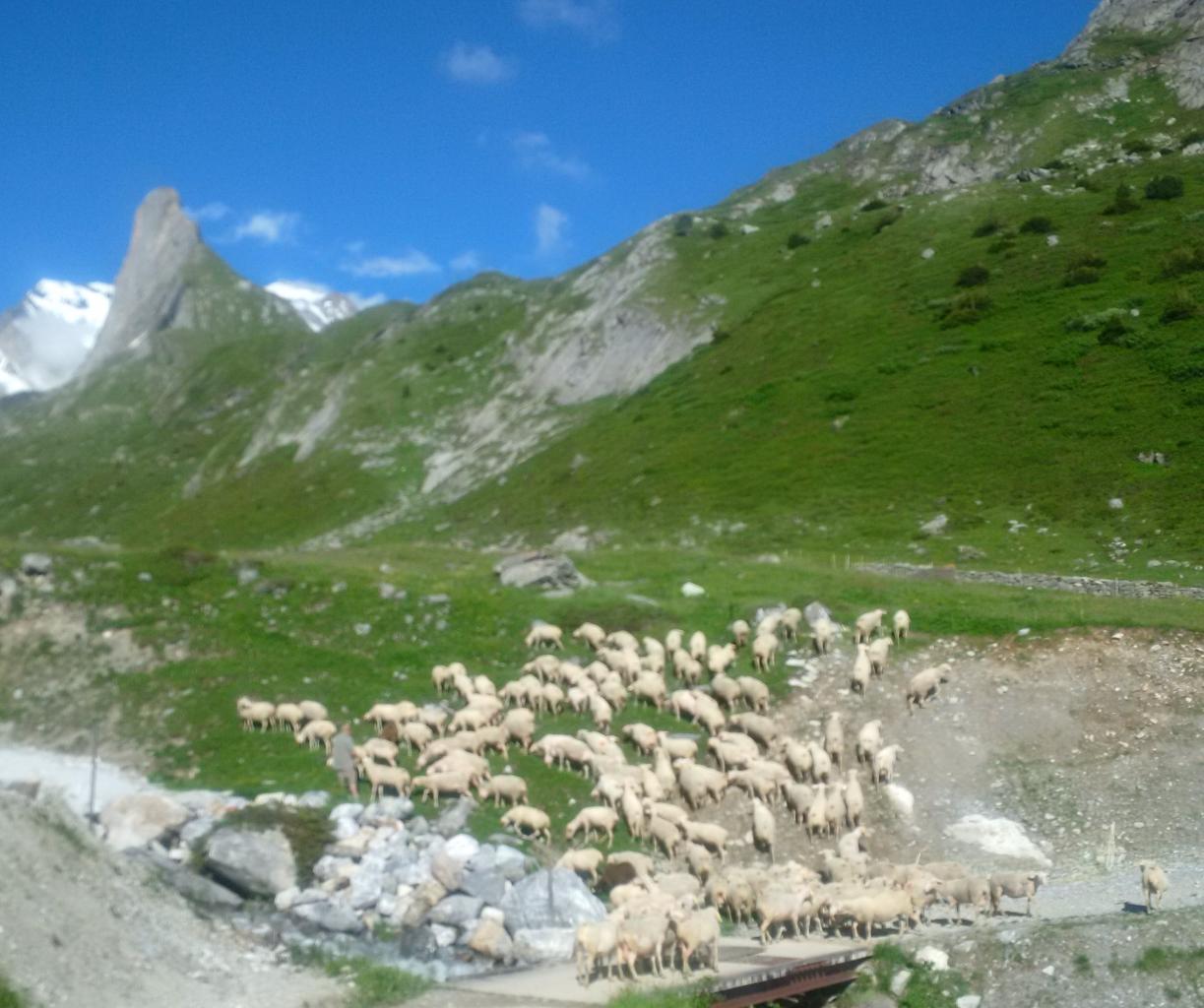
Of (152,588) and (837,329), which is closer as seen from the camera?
(152,588)

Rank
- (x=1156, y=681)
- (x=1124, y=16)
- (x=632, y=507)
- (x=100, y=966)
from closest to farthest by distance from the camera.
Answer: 1. (x=100, y=966)
2. (x=1156, y=681)
3. (x=632, y=507)
4. (x=1124, y=16)

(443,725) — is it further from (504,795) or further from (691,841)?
(691,841)

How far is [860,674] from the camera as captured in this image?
28297 millimetres

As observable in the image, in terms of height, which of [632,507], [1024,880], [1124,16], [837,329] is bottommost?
[1024,880]

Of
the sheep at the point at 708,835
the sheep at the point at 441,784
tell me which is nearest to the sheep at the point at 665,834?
the sheep at the point at 708,835

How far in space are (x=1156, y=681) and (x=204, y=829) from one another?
23282 millimetres

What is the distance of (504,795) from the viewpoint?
23.9 metres

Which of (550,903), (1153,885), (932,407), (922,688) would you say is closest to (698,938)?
(550,903)

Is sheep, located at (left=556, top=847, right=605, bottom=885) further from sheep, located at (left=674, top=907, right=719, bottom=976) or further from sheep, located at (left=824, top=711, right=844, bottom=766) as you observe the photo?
sheep, located at (left=824, top=711, right=844, bottom=766)

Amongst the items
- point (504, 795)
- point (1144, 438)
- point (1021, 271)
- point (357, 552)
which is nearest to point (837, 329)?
point (1021, 271)

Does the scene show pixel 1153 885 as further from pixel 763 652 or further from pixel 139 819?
pixel 139 819

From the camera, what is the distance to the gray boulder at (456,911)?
19438mm

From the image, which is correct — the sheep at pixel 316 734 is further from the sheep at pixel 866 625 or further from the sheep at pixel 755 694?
the sheep at pixel 866 625

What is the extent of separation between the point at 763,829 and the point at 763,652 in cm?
780
